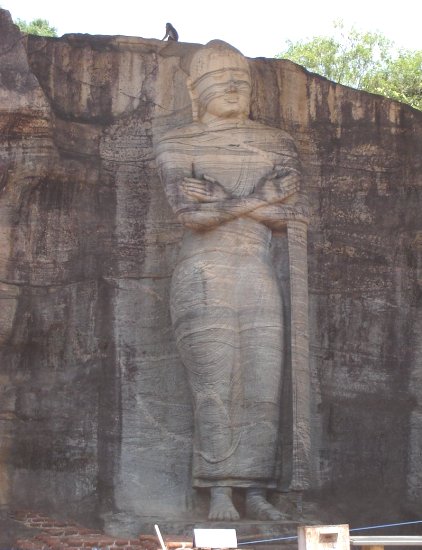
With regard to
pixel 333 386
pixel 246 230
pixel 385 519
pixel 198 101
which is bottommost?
pixel 385 519

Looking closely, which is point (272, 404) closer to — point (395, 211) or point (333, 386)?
point (333, 386)

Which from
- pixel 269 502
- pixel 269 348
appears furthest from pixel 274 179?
pixel 269 502

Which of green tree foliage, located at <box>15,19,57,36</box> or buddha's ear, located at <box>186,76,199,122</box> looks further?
green tree foliage, located at <box>15,19,57,36</box>

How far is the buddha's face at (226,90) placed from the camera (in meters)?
12.1

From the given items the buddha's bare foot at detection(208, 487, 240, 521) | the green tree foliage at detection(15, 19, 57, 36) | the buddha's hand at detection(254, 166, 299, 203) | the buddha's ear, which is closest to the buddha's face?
the buddha's ear

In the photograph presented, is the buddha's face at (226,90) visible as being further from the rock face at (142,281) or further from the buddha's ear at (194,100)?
the rock face at (142,281)

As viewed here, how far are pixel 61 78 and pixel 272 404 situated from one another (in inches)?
129

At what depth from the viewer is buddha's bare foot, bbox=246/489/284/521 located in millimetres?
11102

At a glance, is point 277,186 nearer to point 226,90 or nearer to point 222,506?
point 226,90

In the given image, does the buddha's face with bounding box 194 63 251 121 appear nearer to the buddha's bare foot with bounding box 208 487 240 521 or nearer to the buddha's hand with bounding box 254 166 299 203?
the buddha's hand with bounding box 254 166 299 203

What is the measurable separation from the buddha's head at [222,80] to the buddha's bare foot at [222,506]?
3.00 metres

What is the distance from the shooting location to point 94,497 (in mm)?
11781

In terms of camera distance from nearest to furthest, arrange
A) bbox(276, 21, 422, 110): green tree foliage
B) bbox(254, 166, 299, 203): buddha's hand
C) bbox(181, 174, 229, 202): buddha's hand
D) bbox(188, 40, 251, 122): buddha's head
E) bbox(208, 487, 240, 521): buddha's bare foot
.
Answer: bbox(208, 487, 240, 521): buddha's bare foot < bbox(181, 174, 229, 202): buddha's hand < bbox(254, 166, 299, 203): buddha's hand < bbox(188, 40, 251, 122): buddha's head < bbox(276, 21, 422, 110): green tree foliage

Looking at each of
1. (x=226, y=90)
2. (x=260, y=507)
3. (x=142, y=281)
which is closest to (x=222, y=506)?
(x=260, y=507)
